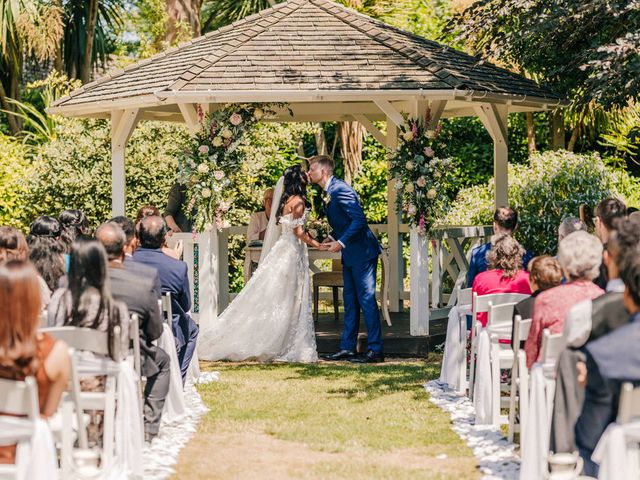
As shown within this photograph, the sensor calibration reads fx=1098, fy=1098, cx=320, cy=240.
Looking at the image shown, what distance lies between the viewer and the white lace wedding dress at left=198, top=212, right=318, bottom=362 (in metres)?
11.6

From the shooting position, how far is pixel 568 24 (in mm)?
11742

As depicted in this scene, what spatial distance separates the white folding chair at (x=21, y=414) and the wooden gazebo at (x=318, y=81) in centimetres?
685

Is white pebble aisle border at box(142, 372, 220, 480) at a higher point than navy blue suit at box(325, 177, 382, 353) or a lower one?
lower

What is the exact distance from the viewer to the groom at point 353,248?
11242 mm

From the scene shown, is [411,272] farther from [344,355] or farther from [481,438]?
[481,438]

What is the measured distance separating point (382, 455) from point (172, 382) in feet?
6.50

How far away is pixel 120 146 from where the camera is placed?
13031 mm

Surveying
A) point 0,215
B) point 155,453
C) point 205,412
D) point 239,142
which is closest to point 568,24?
point 239,142

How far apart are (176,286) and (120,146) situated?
4.80 metres

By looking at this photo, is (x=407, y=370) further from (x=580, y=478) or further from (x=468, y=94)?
(x=580, y=478)

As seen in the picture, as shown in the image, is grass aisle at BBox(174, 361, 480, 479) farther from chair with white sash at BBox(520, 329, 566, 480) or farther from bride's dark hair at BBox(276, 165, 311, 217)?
bride's dark hair at BBox(276, 165, 311, 217)

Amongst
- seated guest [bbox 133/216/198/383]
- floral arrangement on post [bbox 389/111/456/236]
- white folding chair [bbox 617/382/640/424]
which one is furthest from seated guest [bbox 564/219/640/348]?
floral arrangement on post [bbox 389/111/456/236]

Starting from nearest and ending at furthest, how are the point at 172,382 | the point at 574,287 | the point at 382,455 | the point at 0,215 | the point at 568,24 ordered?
the point at 574,287 < the point at 382,455 < the point at 172,382 < the point at 568,24 < the point at 0,215

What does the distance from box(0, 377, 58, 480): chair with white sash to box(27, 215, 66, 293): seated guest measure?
3.41m
